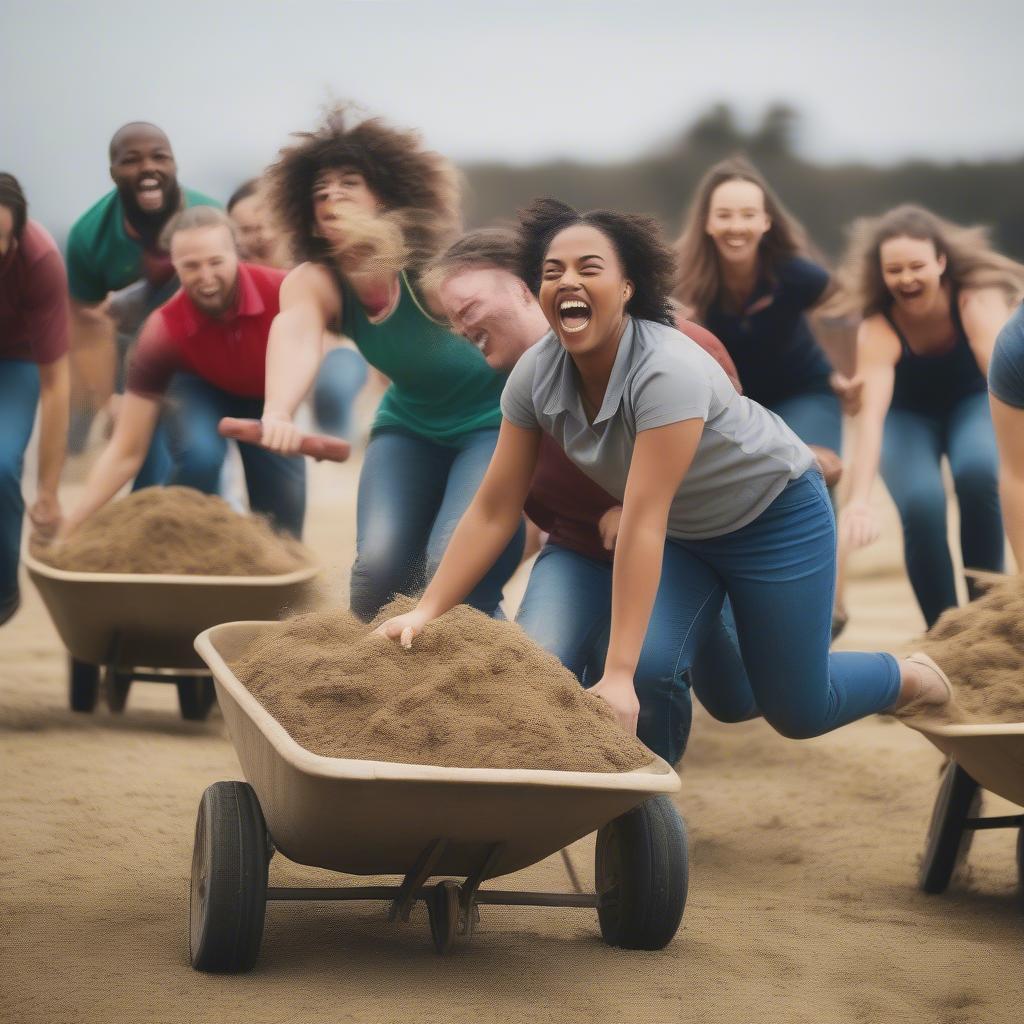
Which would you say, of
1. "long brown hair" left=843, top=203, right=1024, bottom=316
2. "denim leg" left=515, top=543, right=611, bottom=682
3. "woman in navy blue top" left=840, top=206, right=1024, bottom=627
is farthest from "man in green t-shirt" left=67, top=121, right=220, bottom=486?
"denim leg" left=515, top=543, right=611, bottom=682

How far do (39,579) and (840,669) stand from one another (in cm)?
280

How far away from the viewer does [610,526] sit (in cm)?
377

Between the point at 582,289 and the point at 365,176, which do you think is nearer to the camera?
the point at 582,289

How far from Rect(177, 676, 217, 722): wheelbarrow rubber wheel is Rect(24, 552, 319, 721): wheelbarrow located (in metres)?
0.19

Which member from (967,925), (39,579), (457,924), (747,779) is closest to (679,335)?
(457,924)

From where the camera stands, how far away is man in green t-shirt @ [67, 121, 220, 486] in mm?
6148

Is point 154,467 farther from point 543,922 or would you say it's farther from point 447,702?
point 447,702

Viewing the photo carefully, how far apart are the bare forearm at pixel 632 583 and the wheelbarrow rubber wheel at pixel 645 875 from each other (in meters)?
0.31

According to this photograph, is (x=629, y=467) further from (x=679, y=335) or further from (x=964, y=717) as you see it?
(x=964, y=717)

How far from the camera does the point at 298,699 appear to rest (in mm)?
3127

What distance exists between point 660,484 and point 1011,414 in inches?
46.4

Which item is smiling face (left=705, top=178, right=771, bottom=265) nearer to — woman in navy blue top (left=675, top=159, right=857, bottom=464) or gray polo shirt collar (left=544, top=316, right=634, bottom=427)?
woman in navy blue top (left=675, top=159, right=857, bottom=464)

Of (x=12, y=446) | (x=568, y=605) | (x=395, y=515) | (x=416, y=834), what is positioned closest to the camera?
(x=416, y=834)

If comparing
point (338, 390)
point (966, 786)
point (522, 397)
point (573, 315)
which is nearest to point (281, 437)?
point (522, 397)
